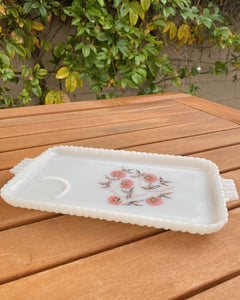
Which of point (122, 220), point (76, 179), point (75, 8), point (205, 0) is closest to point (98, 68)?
point (75, 8)

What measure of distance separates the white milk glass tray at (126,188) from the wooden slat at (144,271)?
0.03m

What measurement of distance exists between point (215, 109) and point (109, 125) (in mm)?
501

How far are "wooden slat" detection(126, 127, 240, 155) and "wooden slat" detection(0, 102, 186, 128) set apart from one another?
0.94ft

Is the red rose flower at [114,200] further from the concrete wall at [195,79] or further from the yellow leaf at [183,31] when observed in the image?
the yellow leaf at [183,31]

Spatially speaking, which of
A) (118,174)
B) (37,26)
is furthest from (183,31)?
(118,174)

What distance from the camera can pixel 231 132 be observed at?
38.7 inches

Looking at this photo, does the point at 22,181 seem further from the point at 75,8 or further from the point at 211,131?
the point at 75,8

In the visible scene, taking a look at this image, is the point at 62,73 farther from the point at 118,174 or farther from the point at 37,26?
the point at 118,174

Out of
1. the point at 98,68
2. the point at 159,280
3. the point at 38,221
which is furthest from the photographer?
the point at 98,68

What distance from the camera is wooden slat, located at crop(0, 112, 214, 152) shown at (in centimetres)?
89

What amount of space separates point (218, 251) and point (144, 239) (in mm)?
118

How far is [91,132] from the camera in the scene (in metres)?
1.00

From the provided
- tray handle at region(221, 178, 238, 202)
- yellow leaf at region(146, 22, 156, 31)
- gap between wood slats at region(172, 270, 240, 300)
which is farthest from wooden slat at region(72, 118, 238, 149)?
yellow leaf at region(146, 22, 156, 31)

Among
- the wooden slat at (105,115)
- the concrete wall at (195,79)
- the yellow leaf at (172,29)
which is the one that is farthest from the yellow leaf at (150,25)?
the wooden slat at (105,115)
